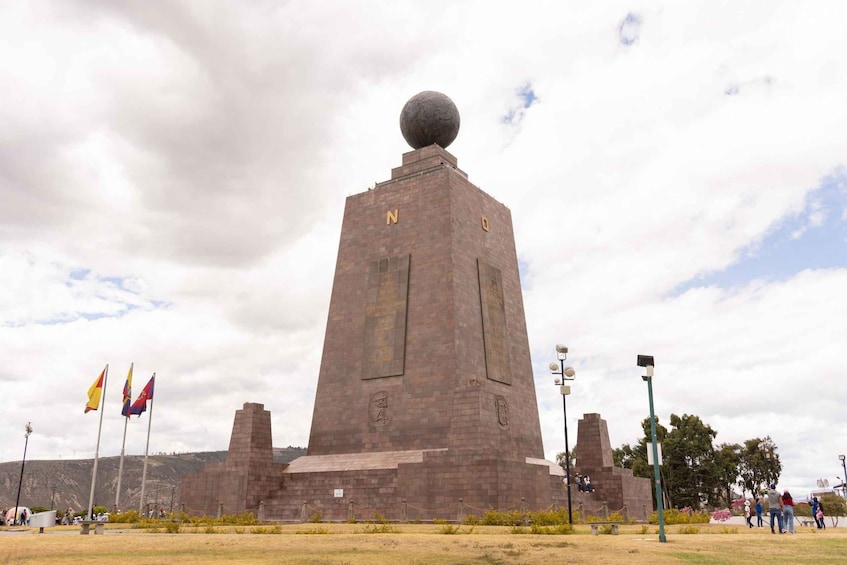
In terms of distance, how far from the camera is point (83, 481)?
468 ft

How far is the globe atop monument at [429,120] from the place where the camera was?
127ft

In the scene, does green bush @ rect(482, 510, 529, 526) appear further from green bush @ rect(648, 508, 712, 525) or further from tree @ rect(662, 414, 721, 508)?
tree @ rect(662, 414, 721, 508)

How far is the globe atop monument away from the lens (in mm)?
38750

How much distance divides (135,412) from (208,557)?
25.1 meters

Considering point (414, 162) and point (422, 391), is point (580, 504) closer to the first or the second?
point (422, 391)

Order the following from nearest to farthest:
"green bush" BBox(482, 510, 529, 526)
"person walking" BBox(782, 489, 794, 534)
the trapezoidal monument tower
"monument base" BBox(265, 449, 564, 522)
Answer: "person walking" BBox(782, 489, 794, 534) < "green bush" BBox(482, 510, 529, 526) < "monument base" BBox(265, 449, 564, 522) < the trapezoidal monument tower

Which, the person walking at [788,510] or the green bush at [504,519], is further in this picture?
the green bush at [504,519]

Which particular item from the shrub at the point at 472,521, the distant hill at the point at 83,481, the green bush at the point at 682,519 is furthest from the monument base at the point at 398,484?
the distant hill at the point at 83,481

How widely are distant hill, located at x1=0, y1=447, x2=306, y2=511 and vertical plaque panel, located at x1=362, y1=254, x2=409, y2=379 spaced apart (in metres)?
99.1

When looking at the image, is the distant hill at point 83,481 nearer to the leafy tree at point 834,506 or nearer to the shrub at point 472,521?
the leafy tree at point 834,506

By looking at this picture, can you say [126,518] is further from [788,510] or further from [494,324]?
[788,510]

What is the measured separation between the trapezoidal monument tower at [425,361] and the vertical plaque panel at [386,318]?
2.4 inches

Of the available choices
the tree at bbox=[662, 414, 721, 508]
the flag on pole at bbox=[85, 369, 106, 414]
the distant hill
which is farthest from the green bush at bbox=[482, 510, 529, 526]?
the distant hill

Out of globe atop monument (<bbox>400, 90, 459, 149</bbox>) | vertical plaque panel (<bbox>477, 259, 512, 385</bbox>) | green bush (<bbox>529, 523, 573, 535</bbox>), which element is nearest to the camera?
green bush (<bbox>529, 523, 573, 535</bbox>)
